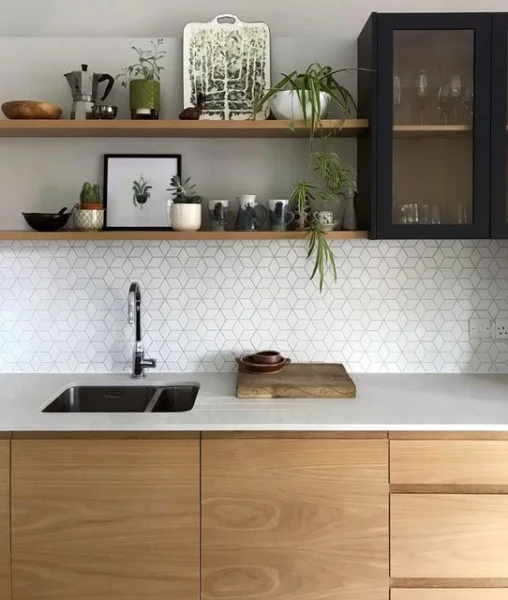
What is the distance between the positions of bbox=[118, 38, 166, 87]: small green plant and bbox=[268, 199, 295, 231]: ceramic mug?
0.66 meters

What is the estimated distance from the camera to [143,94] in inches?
92.3

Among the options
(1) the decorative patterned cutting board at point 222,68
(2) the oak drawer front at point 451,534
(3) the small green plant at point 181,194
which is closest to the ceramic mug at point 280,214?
(3) the small green plant at point 181,194

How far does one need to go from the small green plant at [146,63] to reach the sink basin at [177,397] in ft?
3.80

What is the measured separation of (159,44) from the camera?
2.47 meters

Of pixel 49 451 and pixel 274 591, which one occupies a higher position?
pixel 49 451

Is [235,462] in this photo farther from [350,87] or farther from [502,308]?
[350,87]

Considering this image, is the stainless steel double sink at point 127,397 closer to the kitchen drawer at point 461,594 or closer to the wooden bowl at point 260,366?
the wooden bowl at point 260,366

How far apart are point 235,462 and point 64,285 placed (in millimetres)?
1054

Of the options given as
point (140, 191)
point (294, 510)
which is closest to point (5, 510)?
point (294, 510)

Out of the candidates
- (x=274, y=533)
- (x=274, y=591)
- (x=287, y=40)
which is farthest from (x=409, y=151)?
(x=274, y=591)

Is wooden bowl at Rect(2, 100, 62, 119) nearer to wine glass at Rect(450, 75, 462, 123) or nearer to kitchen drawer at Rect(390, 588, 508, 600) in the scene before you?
wine glass at Rect(450, 75, 462, 123)

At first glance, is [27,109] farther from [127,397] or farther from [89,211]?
[127,397]

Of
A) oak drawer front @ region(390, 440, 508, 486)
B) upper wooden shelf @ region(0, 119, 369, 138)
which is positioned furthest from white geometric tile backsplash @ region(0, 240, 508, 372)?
oak drawer front @ region(390, 440, 508, 486)

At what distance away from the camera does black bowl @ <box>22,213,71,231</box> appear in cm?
233
